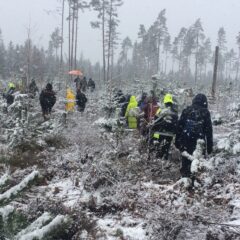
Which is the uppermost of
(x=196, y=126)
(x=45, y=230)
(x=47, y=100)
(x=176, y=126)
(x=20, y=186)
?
(x=20, y=186)

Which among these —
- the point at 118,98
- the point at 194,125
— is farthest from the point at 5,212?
the point at 118,98

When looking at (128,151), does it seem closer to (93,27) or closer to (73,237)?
(73,237)

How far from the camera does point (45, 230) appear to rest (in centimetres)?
189

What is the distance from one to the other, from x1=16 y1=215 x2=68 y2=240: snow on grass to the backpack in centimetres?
550

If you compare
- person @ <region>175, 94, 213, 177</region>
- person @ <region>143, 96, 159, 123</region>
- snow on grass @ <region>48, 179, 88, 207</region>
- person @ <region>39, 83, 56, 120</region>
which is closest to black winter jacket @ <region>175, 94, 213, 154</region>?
person @ <region>175, 94, 213, 177</region>

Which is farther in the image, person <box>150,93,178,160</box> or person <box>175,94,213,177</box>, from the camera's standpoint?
person <box>150,93,178,160</box>

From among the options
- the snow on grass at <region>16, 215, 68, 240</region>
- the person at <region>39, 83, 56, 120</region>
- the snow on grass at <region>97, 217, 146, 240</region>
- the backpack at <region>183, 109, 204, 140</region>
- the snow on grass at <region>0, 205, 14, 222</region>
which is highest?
the snow on grass at <region>0, 205, 14, 222</region>

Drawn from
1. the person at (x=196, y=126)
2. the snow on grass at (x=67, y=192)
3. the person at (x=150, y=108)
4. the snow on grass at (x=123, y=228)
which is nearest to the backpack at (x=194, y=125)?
the person at (x=196, y=126)

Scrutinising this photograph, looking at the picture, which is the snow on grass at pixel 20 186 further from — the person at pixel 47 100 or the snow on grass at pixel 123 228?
the person at pixel 47 100

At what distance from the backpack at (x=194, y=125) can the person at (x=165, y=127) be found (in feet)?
4.16

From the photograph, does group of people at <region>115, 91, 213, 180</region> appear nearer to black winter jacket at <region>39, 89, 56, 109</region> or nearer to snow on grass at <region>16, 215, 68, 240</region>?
black winter jacket at <region>39, 89, 56, 109</region>

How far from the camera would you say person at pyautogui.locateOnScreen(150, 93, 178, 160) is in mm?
8570

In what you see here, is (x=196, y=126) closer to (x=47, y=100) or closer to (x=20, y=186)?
(x=20, y=186)

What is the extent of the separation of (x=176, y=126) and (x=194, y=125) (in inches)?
26.8
